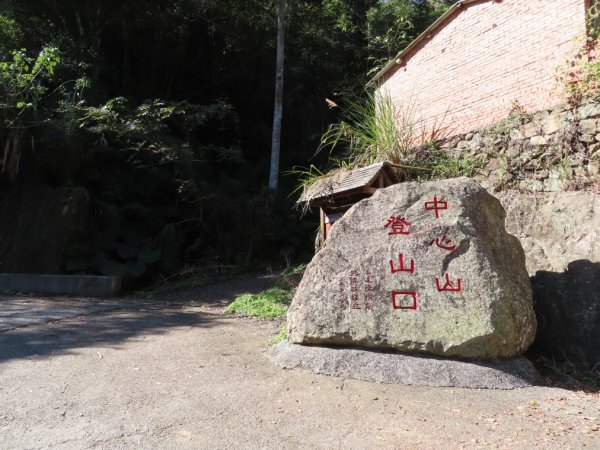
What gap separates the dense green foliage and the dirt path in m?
7.01

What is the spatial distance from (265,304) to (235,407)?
15.0ft

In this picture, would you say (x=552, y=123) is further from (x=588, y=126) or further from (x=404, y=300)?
(x=404, y=300)

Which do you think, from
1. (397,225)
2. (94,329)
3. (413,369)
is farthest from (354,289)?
(94,329)

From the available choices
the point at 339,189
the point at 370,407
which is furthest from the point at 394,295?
the point at 339,189

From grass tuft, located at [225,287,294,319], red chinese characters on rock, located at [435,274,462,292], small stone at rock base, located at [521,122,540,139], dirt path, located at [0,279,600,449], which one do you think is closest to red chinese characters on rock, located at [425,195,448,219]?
red chinese characters on rock, located at [435,274,462,292]

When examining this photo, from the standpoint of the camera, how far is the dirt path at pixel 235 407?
327 cm

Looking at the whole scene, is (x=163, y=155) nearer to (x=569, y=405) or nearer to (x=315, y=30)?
(x=315, y=30)

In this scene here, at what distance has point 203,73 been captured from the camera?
→ 54.8 ft

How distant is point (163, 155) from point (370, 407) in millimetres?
9973

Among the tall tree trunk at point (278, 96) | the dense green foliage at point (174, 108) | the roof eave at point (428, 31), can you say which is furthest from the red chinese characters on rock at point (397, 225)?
the tall tree trunk at point (278, 96)

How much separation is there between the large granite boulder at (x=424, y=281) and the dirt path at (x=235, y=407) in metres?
0.48

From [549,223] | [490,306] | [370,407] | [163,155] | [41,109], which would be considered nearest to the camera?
[370,407]

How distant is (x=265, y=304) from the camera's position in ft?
27.5

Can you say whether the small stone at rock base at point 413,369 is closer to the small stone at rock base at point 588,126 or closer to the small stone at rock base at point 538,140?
the small stone at rock base at point 588,126
